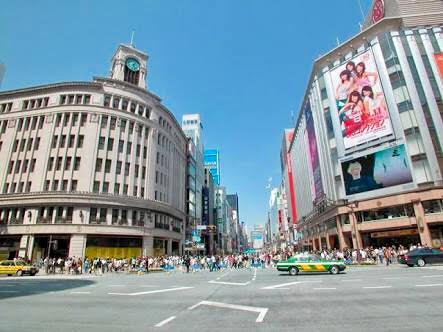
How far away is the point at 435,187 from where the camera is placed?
38219 mm

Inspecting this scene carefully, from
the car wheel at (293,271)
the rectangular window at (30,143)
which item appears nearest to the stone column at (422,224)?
the car wheel at (293,271)

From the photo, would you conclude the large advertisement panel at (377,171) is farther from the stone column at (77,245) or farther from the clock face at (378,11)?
the stone column at (77,245)

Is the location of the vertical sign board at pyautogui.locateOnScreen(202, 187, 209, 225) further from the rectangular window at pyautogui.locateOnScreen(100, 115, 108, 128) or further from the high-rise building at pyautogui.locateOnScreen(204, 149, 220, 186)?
the rectangular window at pyautogui.locateOnScreen(100, 115, 108, 128)

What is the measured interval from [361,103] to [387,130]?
622 centimetres

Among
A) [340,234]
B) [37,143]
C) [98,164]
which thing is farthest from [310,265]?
[37,143]

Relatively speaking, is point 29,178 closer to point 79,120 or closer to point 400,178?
point 79,120

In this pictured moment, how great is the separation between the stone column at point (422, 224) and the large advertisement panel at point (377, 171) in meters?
3.57

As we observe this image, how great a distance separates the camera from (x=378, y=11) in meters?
51.1

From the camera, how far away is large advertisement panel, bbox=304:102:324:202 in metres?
59.7

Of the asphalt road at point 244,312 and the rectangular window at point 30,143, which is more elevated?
the rectangular window at point 30,143

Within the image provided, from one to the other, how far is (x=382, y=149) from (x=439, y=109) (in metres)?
9.23

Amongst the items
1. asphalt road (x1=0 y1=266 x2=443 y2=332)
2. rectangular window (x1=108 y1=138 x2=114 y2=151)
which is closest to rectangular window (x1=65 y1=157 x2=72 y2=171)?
rectangular window (x1=108 y1=138 x2=114 y2=151)

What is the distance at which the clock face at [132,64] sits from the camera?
5719cm

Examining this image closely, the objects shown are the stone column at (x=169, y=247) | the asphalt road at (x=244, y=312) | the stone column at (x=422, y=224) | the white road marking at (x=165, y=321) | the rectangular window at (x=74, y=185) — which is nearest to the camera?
the asphalt road at (x=244, y=312)
